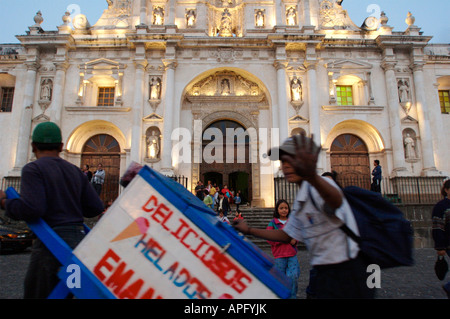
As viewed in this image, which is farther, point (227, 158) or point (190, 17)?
point (190, 17)

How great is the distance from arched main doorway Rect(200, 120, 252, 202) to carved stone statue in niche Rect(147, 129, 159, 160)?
8.86 feet

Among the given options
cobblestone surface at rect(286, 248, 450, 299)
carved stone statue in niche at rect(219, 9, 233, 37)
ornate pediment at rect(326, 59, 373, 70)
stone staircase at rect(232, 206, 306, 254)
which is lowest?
cobblestone surface at rect(286, 248, 450, 299)

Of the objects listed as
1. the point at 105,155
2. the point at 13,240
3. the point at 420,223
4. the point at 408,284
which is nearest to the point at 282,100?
the point at 420,223

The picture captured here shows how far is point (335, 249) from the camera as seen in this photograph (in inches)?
73.7

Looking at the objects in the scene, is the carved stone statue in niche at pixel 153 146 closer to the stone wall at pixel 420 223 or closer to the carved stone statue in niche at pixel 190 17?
the carved stone statue in niche at pixel 190 17

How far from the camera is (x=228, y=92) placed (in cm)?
1748

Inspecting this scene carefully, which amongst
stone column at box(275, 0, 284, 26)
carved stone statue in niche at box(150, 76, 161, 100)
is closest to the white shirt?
carved stone statue in niche at box(150, 76, 161, 100)

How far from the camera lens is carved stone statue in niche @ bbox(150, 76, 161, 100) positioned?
52.3ft

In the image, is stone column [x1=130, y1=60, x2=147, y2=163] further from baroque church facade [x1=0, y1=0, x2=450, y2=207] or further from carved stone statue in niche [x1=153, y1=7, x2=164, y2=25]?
carved stone statue in niche [x1=153, y1=7, x2=164, y2=25]

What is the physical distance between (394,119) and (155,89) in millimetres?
12565

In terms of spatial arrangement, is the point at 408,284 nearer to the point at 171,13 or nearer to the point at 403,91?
the point at 403,91

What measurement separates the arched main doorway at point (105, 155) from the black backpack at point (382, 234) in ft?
50.3

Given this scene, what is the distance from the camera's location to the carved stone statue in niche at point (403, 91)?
52.6ft
